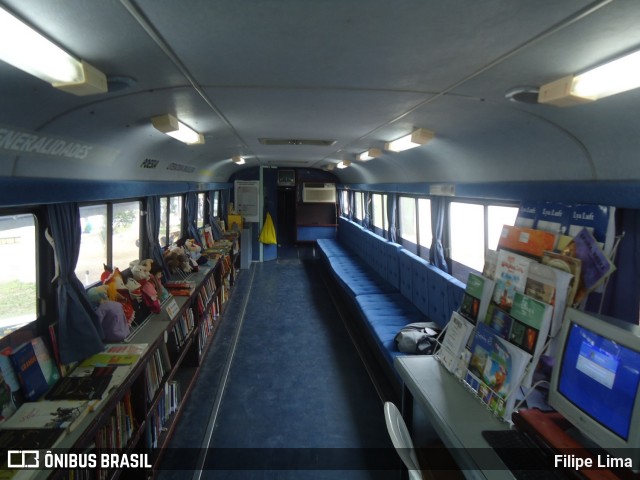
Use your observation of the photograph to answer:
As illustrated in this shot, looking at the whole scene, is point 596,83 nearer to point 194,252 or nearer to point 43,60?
point 43,60

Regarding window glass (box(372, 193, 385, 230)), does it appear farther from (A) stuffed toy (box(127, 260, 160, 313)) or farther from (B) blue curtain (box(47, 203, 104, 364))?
(B) blue curtain (box(47, 203, 104, 364))

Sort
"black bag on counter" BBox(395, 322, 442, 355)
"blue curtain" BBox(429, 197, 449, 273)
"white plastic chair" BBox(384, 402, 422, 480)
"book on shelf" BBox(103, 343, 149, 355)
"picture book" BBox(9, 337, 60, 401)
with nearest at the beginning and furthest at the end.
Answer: "white plastic chair" BBox(384, 402, 422, 480) → "picture book" BBox(9, 337, 60, 401) → "book on shelf" BBox(103, 343, 149, 355) → "black bag on counter" BBox(395, 322, 442, 355) → "blue curtain" BBox(429, 197, 449, 273)

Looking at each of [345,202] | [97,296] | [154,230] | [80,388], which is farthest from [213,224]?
[80,388]

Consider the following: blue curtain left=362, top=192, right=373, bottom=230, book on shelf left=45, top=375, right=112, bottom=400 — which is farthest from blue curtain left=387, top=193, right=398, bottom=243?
book on shelf left=45, top=375, right=112, bottom=400

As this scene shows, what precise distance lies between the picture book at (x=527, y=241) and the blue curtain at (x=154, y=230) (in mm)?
4223

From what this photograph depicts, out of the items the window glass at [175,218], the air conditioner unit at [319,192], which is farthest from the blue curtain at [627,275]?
the air conditioner unit at [319,192]

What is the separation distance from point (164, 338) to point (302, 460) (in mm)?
1742

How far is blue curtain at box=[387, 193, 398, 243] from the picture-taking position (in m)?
7.19

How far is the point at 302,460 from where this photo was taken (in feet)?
10.4

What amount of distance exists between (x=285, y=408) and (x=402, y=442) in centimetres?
239

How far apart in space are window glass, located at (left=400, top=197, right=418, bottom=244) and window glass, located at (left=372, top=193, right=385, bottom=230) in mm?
1243

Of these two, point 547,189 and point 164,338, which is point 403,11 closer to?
point 547,189

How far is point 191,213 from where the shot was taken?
6.71 metres

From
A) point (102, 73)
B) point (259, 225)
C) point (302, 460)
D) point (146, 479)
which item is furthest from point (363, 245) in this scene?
point (102, 73)
